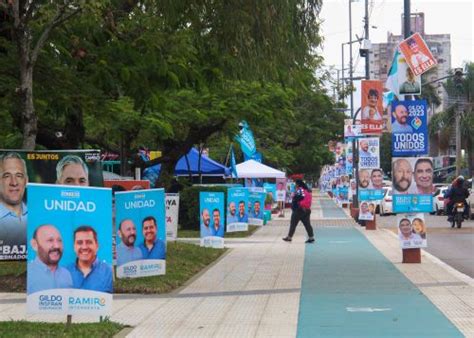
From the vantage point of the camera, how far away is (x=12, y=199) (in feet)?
37.0

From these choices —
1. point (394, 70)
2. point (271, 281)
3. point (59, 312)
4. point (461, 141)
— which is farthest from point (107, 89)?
point (461, 141)

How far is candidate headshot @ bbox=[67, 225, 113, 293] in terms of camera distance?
748 cm

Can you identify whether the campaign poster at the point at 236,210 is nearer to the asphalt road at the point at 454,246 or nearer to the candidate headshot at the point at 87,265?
the asphalt road at the point at 454,246

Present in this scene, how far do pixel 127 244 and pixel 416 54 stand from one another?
23.8ft

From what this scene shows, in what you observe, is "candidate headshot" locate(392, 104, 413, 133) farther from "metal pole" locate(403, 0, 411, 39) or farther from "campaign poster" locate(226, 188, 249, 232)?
"campaign poster" locate(226, 188, 249, 232)

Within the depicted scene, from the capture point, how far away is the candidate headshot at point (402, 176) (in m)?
14.8

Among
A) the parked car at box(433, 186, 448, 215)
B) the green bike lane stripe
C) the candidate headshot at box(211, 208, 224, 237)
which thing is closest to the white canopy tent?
the parked car at box(433, 186, 448, 215)

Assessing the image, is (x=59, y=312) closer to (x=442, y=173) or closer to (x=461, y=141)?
(x=461, y=141)

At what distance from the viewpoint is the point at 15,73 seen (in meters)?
12.8

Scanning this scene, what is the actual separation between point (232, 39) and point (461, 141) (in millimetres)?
63065

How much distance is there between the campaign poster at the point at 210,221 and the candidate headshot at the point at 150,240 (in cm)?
604

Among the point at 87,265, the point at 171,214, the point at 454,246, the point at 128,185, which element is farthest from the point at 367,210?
the point at 87,265

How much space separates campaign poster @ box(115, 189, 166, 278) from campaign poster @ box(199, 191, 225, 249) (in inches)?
239

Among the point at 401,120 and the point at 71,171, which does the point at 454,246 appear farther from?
the point at 71,171
